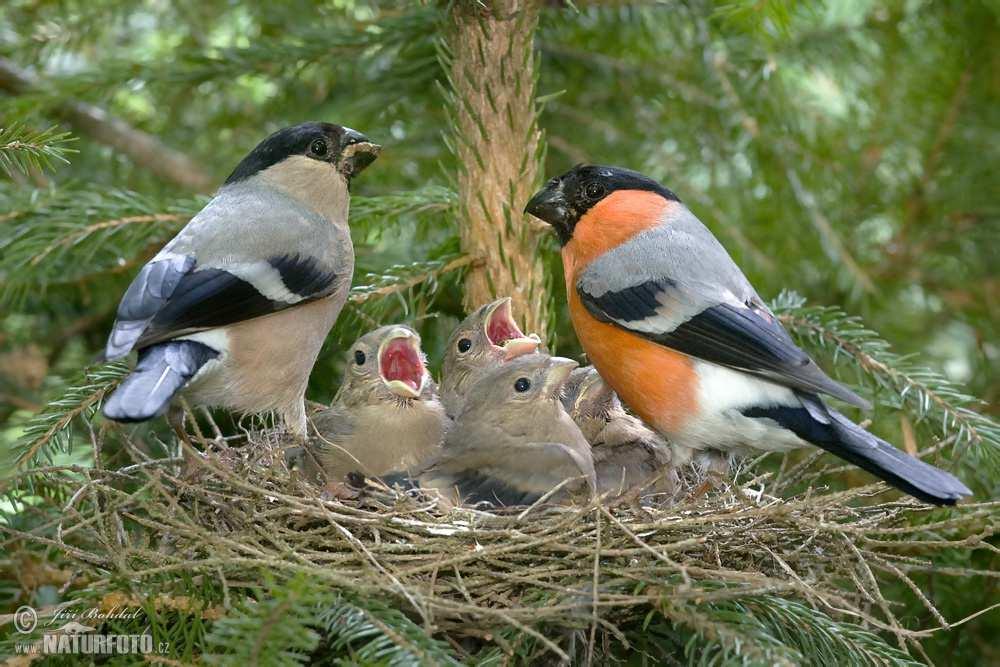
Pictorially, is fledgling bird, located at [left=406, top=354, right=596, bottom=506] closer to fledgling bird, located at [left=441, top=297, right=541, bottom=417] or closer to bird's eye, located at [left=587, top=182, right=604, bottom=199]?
fledgling bird, located at [left=441, top=297, right=541, bottom=417]

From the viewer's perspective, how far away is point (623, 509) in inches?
133

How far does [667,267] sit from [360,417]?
1178 mm

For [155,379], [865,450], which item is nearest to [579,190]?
[865,450]

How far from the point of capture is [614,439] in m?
4.27

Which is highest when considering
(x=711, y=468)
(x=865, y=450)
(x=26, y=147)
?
(x=26, y=147)

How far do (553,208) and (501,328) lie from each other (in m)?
0.51

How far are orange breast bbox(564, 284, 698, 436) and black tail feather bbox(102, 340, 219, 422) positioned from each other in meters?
1.29

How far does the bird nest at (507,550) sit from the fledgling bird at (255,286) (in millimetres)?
304

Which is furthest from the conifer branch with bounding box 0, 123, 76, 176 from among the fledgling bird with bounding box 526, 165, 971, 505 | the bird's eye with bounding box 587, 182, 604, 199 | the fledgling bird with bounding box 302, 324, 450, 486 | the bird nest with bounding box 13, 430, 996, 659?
the bird's eye with bounding box 587, 182, 604, 199

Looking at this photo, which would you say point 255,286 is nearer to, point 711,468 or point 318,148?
point 318,148

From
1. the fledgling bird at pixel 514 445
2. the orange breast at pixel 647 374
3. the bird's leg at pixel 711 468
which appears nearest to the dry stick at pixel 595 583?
the fledgling bird at pixel 514 445

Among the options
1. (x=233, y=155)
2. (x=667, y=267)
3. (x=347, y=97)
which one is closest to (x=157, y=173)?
(x=233, y=155)

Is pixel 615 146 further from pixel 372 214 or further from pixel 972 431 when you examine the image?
pixel 972 431

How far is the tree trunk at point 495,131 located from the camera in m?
3.87
